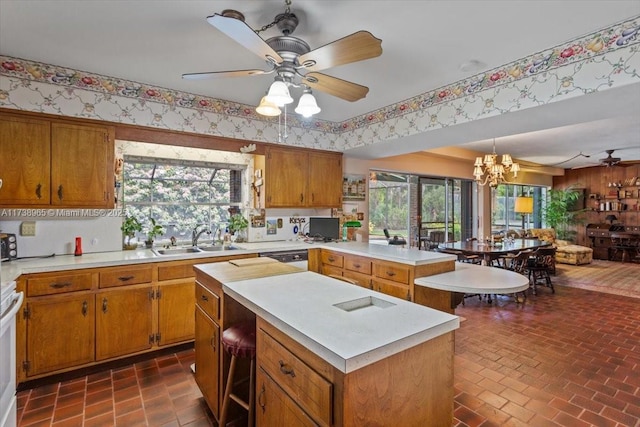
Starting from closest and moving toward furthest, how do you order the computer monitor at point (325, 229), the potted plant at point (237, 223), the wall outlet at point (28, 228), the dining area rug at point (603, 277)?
the wall outlet at point (28, 228) → the potted plant at point (237, 223) → the computer monitor at point (325, 229) → the dining area rug at point (603, 277)

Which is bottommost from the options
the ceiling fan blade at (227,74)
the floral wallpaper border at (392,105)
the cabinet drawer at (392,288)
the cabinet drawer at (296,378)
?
the cabinet drawer at (392,288)

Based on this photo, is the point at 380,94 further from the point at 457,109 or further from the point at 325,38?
the point at 325,38

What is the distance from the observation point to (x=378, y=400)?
1064 millimetres

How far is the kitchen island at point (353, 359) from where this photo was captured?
3.35 ft

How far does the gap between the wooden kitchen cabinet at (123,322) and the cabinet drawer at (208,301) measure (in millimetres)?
994

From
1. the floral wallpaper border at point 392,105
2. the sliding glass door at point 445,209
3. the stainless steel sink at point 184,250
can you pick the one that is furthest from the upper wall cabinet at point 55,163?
the sliding glass door at point 445,209

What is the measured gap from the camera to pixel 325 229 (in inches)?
175

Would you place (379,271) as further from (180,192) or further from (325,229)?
(180,192)

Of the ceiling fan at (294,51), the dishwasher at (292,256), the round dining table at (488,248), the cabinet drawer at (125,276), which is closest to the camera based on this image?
the ceiling fan at (294,51)

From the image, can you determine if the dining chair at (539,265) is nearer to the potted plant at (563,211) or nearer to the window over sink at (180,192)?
the potted plant at (563,211)

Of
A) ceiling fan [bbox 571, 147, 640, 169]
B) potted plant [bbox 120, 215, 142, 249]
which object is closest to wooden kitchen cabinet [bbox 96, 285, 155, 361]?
potted plant [bbox 120, 215, 142, 249]

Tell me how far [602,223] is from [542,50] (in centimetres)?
920

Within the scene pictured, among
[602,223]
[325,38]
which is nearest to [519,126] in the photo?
[325,38]

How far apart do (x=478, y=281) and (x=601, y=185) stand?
941 centimetres
